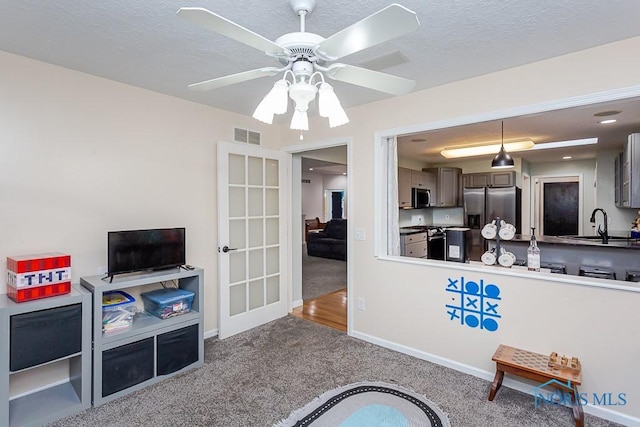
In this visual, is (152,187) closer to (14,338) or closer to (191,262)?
(191,262)

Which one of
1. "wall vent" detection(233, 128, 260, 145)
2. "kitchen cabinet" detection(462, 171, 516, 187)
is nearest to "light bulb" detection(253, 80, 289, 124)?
"wall vent" detection(233, 128, 260, 145)

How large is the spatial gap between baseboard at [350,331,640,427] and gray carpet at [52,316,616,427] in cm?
5

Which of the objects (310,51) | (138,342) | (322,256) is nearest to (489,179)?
(322,256)

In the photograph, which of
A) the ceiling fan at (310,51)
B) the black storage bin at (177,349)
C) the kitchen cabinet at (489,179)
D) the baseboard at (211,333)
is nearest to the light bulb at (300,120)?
the ceiling fan at (310,51)

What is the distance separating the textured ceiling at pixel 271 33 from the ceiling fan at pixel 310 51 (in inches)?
12.9

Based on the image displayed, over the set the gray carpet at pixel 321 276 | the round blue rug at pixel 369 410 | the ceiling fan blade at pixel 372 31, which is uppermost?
the ceiling fan blade at pixel 372 31

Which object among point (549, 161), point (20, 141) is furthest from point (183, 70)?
point (549, 161)

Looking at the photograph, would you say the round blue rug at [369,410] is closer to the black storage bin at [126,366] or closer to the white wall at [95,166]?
the black storage bin at [126,366]

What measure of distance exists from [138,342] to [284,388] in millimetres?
1151

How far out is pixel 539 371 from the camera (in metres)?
2.05

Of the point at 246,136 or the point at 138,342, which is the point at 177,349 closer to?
the point at 138,342

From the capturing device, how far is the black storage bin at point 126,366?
2248mm

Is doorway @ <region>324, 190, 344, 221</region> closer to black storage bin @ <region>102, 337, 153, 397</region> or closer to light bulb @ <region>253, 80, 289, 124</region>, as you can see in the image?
black storage bin @ <region>102, 337, 153, 397</region>

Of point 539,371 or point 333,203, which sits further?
point 333,203
